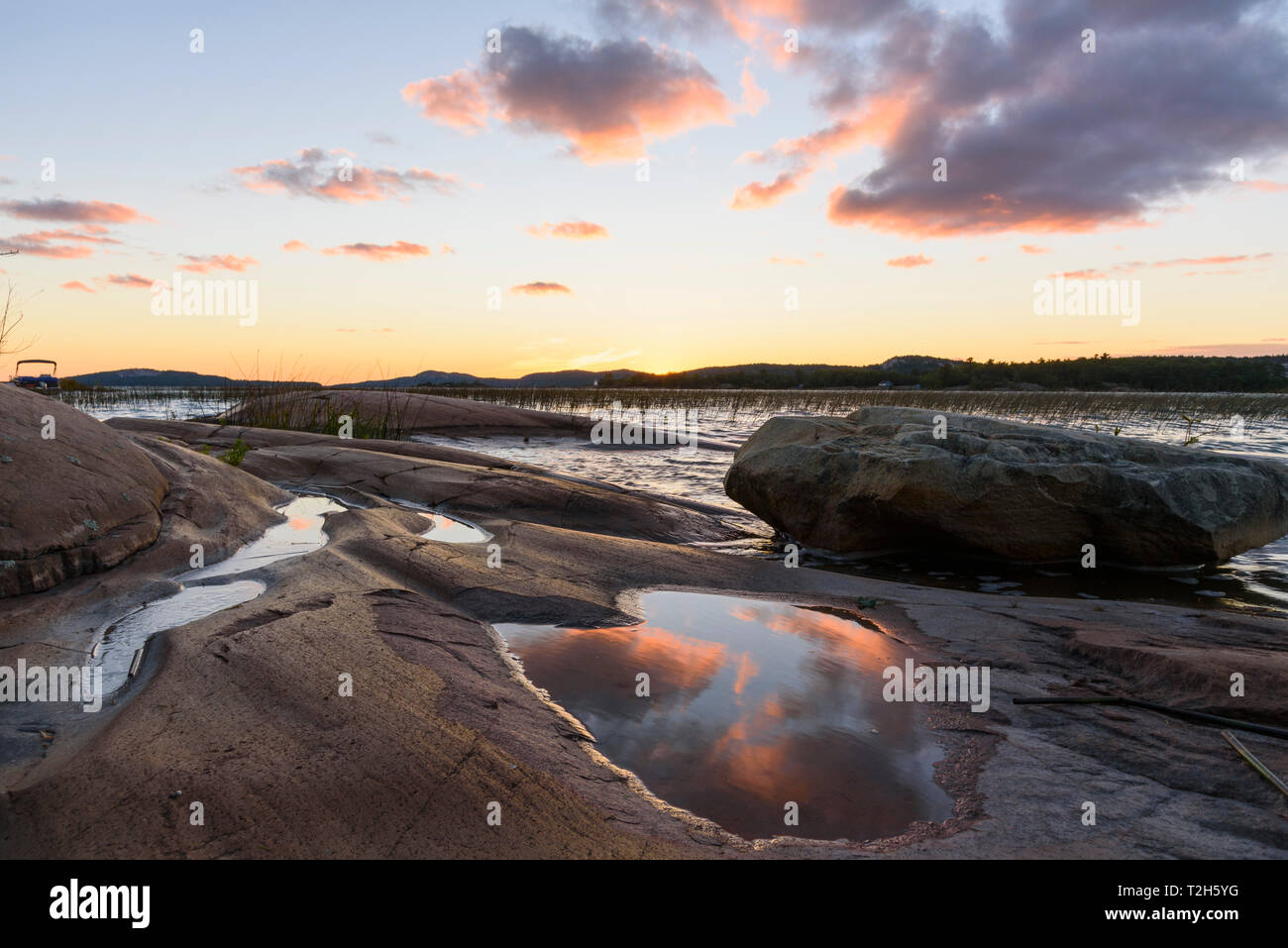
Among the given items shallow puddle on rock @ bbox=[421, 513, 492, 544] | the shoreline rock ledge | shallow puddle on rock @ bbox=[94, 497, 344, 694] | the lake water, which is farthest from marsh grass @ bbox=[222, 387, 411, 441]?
the shoreline rock ledge

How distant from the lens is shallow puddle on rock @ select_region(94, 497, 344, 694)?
8.91 ft

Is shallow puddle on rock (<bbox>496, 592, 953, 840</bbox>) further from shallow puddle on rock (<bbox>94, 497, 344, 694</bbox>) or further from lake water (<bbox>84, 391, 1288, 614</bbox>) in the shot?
lake water (<bbox>84, 391, 1288, 614</bbox>)

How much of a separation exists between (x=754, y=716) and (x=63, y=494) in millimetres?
3736

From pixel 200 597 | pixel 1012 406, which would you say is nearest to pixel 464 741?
pixel 200 597

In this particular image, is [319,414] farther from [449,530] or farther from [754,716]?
[754,716]

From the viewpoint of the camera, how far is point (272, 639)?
287 centimetres

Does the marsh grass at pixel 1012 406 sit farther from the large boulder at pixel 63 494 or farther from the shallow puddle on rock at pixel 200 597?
the large boulder at pixel 63 494

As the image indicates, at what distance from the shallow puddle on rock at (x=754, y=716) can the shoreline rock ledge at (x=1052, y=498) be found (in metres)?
2.28

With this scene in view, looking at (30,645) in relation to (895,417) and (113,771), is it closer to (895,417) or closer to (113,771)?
(113,771)

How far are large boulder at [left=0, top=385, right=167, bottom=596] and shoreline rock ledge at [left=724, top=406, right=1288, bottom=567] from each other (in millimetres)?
5381

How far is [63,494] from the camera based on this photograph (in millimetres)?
3639

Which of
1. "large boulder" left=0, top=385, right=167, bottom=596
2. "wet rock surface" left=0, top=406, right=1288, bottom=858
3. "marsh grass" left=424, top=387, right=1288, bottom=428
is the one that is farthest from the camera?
"marsh grass" left=424, top=387, right=1288, bottom=428
